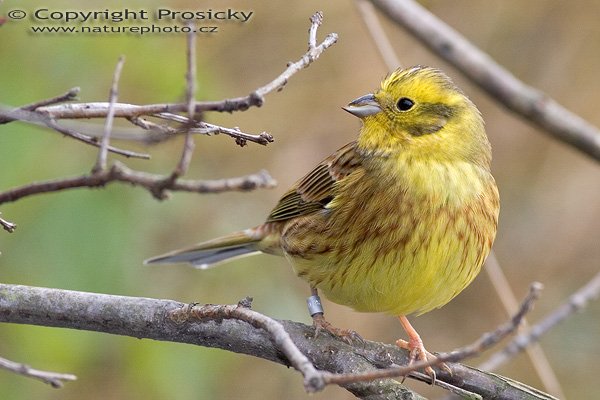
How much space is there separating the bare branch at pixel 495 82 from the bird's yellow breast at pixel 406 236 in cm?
61

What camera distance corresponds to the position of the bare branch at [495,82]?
2.87m

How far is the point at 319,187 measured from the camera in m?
4.08

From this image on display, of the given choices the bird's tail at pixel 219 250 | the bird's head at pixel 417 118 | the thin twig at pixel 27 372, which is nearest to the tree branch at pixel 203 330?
the thin twig at pixel 27 372

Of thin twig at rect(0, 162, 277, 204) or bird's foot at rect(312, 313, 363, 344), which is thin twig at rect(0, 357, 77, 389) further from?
bird's foot at rect(312, 313, 363, 344)

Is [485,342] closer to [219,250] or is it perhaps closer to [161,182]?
[161,182]

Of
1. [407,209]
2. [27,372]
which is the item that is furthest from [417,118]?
[27,372]

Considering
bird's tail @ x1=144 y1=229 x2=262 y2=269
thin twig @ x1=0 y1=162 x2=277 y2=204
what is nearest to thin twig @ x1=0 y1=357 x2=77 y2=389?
thin twig @ x1=0 y1=162 x2=277 y2=204

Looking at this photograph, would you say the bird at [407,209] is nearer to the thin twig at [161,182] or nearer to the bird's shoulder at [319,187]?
the bird's shoulder at [319,187]

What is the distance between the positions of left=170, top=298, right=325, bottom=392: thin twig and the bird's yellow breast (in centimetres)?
100

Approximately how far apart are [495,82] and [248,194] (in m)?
2.32

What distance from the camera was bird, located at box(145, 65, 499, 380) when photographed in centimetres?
348

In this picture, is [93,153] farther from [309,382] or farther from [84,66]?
[309,382]

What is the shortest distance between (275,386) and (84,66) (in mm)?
2317

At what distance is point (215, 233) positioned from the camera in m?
4.67
